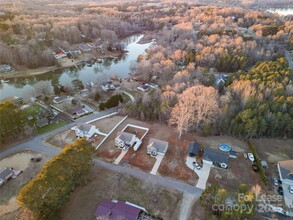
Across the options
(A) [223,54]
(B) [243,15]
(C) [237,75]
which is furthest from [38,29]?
(B) [243,15]

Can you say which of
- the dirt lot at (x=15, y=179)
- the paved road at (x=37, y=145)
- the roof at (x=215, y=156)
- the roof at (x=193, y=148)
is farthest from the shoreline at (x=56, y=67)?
the roof at (x=215, y=156)

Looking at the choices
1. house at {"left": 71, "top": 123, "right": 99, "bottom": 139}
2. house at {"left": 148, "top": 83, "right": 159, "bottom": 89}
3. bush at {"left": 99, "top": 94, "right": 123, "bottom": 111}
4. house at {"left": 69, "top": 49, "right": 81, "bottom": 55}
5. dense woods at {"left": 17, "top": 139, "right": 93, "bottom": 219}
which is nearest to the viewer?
dense woods at {"left": 17, "top": 139, "right": 93, "bottom": 219}

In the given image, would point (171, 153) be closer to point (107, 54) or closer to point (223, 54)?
point (223, 54)

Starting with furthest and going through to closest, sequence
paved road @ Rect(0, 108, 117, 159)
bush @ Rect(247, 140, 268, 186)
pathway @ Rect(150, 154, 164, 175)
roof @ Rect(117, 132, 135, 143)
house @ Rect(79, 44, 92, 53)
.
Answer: house @ Rect(79, 44, 92, 53) < roof @ Rect(117, 132, 135, 143) < paved road @ Rect(0, 108, 117, 159) < pathway @ Rect(150, 154, 164, 175) < bush @ Rect(247, 140, 268, 186)

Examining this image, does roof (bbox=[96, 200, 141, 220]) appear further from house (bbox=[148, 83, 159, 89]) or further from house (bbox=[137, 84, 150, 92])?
house (bbox=[148, 83, 159, 89])

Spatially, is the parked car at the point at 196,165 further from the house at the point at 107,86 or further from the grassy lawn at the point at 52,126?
the house at the point at 107,86

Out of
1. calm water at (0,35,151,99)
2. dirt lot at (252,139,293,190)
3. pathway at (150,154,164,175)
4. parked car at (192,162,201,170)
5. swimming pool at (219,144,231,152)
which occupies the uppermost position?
parked car at (192,162,201,170)

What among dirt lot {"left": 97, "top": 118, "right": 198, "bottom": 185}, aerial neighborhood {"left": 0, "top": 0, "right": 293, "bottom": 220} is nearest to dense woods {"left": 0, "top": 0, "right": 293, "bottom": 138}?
aerial neighborhood {"left": 0, "top": 0, "right": 293, "bottom": 220}
